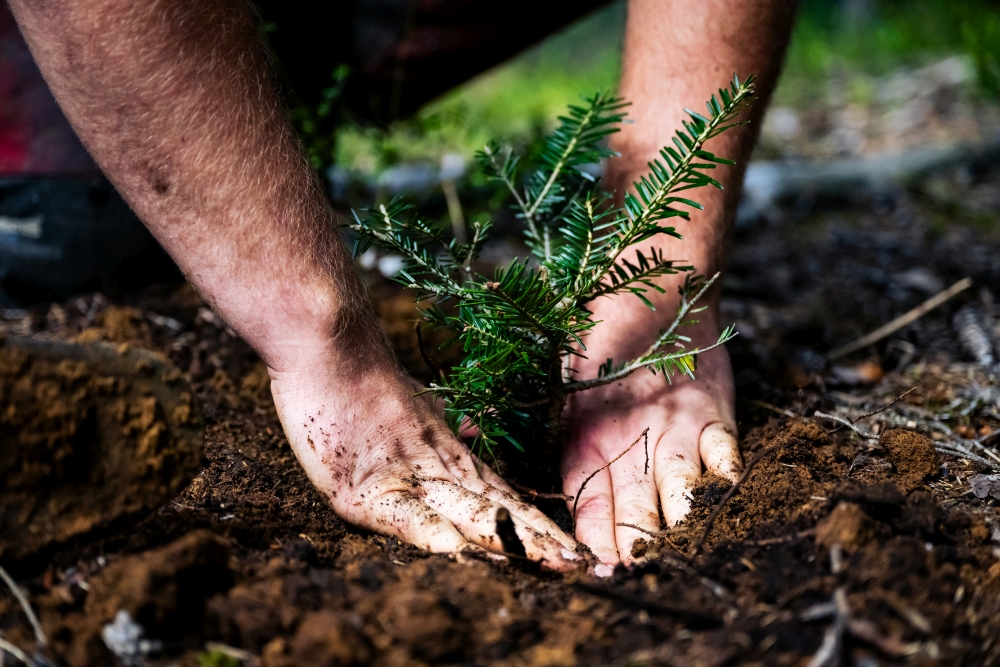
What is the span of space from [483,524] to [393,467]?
0.24 meters

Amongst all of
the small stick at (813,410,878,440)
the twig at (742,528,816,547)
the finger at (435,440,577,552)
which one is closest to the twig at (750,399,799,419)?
the small stick at (813,410,878,440)

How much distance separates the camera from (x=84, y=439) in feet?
4.02

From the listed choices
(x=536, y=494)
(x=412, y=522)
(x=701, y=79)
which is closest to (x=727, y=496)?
(x=536, y=494)

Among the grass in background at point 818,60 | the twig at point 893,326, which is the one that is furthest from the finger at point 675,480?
the grass in background at point 818,60

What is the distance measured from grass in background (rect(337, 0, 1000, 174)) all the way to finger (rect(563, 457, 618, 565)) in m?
2.34

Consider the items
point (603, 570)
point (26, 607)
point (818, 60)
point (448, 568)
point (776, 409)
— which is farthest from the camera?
point (818, 60)

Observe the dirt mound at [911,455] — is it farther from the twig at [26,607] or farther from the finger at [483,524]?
the twig at [26,607]

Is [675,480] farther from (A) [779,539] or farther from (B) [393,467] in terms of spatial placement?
(B) [393,467]

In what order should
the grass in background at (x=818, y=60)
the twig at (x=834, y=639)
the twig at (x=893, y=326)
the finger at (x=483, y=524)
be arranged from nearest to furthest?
the twig at (x=834, y=639) → the finger at (x=483, y=524) → the twig at (x=893, y=326) → the grass in background at (x=818, y=60)

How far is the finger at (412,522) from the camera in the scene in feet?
4.61

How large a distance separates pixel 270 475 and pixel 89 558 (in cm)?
42

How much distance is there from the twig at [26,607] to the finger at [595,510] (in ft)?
3.09

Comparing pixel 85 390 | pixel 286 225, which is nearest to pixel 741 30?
pixel 286 225

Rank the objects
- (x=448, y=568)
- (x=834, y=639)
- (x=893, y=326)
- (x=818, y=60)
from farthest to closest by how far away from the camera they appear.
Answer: (x=818, y=60)
(x=893, y=326)
(x=448, y=568)
(x=834, y=639)
